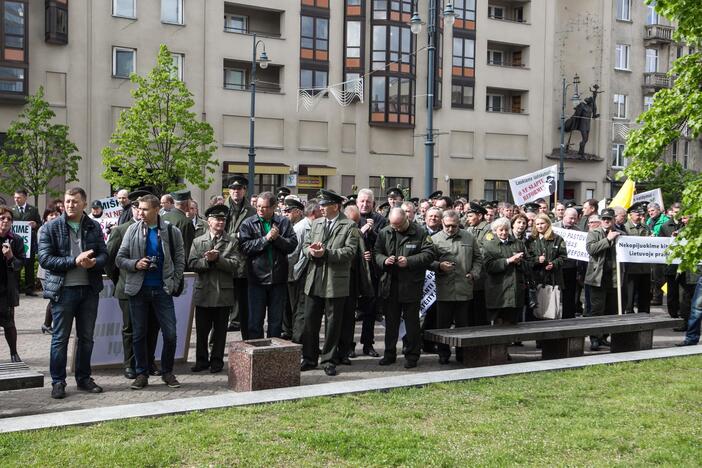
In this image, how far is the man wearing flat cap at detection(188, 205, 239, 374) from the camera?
9594 mm

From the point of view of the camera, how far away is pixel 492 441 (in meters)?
6.62

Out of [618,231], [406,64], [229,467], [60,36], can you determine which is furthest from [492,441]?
[406,64]

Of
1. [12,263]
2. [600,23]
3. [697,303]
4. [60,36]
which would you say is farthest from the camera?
[600,23]

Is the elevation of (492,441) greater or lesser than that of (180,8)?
lesser

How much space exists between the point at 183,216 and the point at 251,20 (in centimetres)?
3322

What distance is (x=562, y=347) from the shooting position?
1076 cm

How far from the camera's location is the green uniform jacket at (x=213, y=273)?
9586 mm

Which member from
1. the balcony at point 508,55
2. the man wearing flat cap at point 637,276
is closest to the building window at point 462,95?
the balcony at point 508,55

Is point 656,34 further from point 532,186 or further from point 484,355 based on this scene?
point 484,355

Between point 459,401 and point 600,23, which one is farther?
point 600,23

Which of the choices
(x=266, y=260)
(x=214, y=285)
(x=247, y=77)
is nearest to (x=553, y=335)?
(x=266, y=260)

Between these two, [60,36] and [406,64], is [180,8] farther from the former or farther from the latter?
[406,64]

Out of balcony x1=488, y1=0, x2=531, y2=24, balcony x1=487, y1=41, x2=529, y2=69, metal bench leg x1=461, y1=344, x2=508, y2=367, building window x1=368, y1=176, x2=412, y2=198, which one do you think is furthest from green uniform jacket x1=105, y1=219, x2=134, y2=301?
balcony x1=488, y1=0, x2=531, y2=24

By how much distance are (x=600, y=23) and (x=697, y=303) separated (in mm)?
47617
